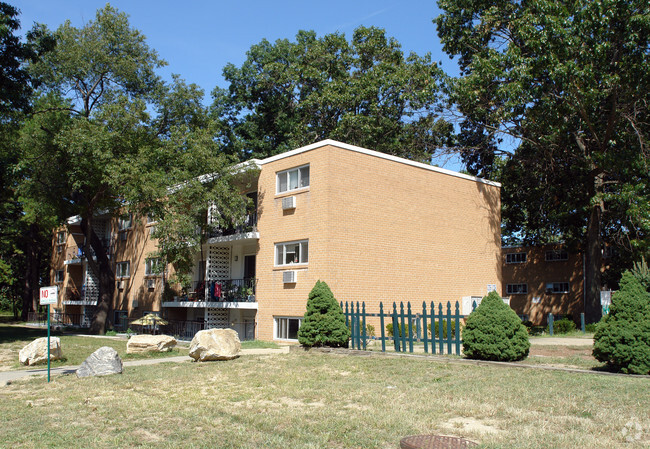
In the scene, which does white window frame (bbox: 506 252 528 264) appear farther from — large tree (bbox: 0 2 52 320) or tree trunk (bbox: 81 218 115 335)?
large tree (bbox: 0 2 52 320)

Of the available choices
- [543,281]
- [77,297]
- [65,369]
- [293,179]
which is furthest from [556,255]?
[77,297]

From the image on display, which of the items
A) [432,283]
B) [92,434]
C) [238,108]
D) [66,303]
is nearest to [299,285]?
[432,283]

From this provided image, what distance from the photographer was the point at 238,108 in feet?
143

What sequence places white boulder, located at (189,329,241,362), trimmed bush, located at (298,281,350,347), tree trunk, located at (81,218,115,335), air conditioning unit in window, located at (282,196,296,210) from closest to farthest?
white boulder, located at (189,329,241,362) < trimmed bush, located at (298,281,350,347) < air conditioning unit in window, located at (282,196,296,210) < tree trunk, located at (81,218,115,335)

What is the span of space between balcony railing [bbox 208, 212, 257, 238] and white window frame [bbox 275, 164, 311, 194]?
204 centimetres

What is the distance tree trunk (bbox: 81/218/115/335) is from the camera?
103ft

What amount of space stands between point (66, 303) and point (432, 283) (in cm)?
2965

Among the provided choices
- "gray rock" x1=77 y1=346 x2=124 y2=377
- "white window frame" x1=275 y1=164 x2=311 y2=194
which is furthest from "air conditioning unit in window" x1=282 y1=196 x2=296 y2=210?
"gray rock" x1=77 y1=346 x2=124 y2=377

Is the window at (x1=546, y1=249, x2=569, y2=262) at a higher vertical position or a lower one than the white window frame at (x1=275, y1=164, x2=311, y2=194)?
lower

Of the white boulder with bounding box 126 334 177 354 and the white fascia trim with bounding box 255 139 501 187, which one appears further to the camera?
the white fascia trim with bounding box 255 139 501 187

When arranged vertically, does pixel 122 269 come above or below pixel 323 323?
above

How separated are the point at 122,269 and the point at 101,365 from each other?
24336 mm

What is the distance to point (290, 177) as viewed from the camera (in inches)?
934

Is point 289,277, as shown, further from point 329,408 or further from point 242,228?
point 329,408
